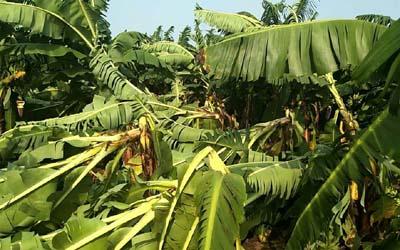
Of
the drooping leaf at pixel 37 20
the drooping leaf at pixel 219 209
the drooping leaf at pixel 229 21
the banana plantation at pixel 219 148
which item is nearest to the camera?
the drooping leaf at pixel 219 209

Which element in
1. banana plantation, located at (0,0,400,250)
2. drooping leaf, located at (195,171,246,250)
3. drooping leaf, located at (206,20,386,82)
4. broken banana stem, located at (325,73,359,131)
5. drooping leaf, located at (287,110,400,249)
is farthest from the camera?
broken banana stem, located at (325,73,359,131)

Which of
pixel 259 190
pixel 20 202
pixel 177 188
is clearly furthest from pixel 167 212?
pixel 20 202

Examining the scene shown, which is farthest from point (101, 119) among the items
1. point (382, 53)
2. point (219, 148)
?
point (382, 53)

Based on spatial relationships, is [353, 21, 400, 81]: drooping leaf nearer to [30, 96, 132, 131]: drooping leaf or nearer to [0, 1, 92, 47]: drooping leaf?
[30, 96, 132, 131]: drooping leaf

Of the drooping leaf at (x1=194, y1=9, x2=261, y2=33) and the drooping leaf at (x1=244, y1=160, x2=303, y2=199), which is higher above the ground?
the drooping leaf at (x1=194, y1=9, x2=261, y2=33)

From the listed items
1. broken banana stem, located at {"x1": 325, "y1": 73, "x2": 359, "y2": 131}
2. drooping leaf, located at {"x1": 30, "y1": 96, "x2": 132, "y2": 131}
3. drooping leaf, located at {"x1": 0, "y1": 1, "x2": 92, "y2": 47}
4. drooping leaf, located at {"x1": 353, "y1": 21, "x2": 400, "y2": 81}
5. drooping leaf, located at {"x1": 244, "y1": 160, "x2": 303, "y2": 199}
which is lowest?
drooping leaf, located at {"x1": 244, "y1": 160, "x2": 303, "y2": 199}

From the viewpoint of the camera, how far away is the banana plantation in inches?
101

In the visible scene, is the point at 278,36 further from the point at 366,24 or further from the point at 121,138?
the point at 121,138

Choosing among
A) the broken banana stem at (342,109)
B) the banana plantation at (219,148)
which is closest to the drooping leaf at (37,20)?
the banana plantation at (219,148)

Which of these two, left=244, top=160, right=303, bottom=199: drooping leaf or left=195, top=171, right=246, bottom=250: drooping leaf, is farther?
left=244, top=160, right=303, bottom=199: drooping leaf

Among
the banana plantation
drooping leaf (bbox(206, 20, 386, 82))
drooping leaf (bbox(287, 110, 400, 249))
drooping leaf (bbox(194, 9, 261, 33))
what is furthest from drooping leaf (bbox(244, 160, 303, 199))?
drooping leaf (bbox(194, 9, 261, 33))

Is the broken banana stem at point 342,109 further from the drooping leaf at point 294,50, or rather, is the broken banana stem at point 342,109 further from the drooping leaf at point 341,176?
the drooping leaf at point 341,176

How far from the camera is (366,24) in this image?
3.02 metres

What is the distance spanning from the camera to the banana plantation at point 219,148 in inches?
101
